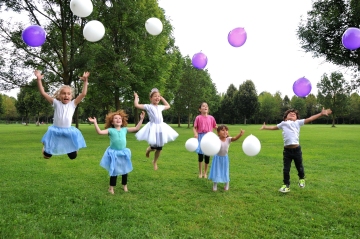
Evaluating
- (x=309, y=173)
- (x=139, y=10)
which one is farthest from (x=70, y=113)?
(x=139, y=10)

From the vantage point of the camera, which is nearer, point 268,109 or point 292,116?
point 292,116

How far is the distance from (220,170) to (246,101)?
5796 centimetres

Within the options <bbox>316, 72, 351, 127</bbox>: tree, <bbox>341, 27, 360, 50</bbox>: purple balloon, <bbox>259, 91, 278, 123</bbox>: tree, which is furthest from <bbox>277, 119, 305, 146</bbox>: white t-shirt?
<bbox>259, 91, 278, 123</bbox>: tree

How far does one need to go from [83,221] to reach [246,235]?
8.75 feet

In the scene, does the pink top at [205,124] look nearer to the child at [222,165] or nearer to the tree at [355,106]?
the child at [222,165]

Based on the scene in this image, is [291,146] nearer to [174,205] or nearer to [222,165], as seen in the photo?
[222,165]

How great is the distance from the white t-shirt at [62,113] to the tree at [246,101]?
59.1m

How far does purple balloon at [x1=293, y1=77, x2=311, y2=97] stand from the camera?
6441 mm

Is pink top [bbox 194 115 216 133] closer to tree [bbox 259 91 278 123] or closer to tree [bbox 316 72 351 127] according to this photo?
tree [bbox 316 72 351 127]

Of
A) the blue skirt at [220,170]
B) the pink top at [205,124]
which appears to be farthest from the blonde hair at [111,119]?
the blue skirt at [220,170]

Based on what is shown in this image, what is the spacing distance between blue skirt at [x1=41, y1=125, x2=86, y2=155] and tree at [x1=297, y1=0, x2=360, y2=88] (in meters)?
16.1

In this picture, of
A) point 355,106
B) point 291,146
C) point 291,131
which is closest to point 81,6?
point 291,131

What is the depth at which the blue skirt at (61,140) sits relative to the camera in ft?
18.2

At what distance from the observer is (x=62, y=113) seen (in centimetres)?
559
